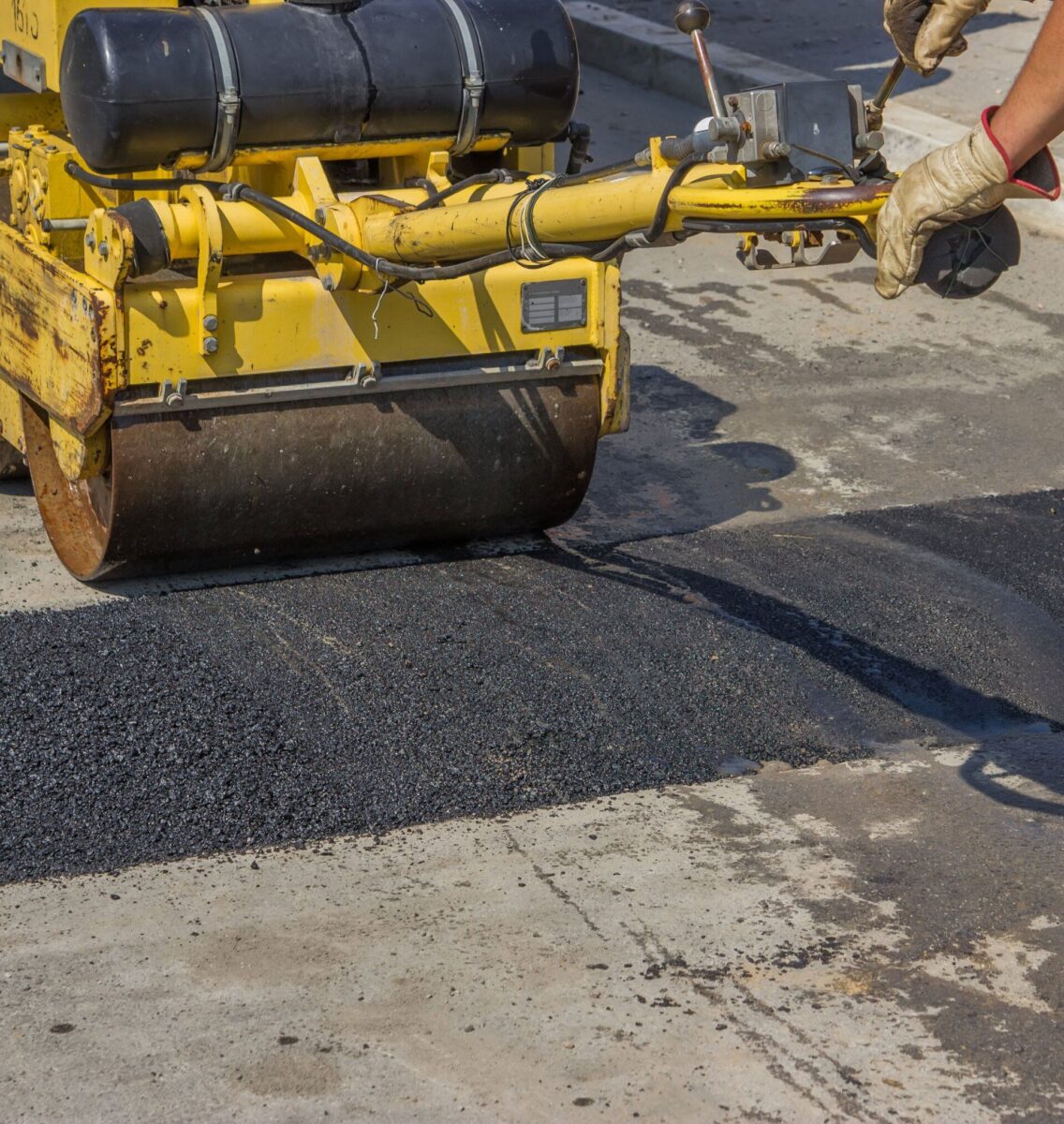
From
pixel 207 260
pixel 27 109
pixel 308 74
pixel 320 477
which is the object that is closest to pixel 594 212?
pixel 308 74

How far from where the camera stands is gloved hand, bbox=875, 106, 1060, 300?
112 inches

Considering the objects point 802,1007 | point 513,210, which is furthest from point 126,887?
point 513,210

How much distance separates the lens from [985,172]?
2857mm

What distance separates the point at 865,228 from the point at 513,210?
0.97 meters

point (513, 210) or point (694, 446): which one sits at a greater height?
point (513, 210)

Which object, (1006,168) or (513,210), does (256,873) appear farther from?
(1006,168)

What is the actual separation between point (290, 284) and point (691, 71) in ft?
24.1

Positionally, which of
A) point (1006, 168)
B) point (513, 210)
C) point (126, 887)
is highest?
point (1006, 168)

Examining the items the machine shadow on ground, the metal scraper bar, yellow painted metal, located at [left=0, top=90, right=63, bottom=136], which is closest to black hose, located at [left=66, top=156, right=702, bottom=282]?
the metal scraper bar

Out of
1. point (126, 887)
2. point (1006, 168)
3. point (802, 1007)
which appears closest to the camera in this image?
point (1006, 168)

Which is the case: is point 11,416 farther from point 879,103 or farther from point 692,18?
point 879,103

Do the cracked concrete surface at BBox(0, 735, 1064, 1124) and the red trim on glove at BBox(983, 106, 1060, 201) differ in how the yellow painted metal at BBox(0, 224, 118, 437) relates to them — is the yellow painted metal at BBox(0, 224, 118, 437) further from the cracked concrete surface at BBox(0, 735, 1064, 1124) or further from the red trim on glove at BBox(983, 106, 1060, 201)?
the red trim on glove at BBox(983, 106, 1060, 201)

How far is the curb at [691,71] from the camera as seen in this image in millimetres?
9500

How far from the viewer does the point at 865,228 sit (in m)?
3.11
